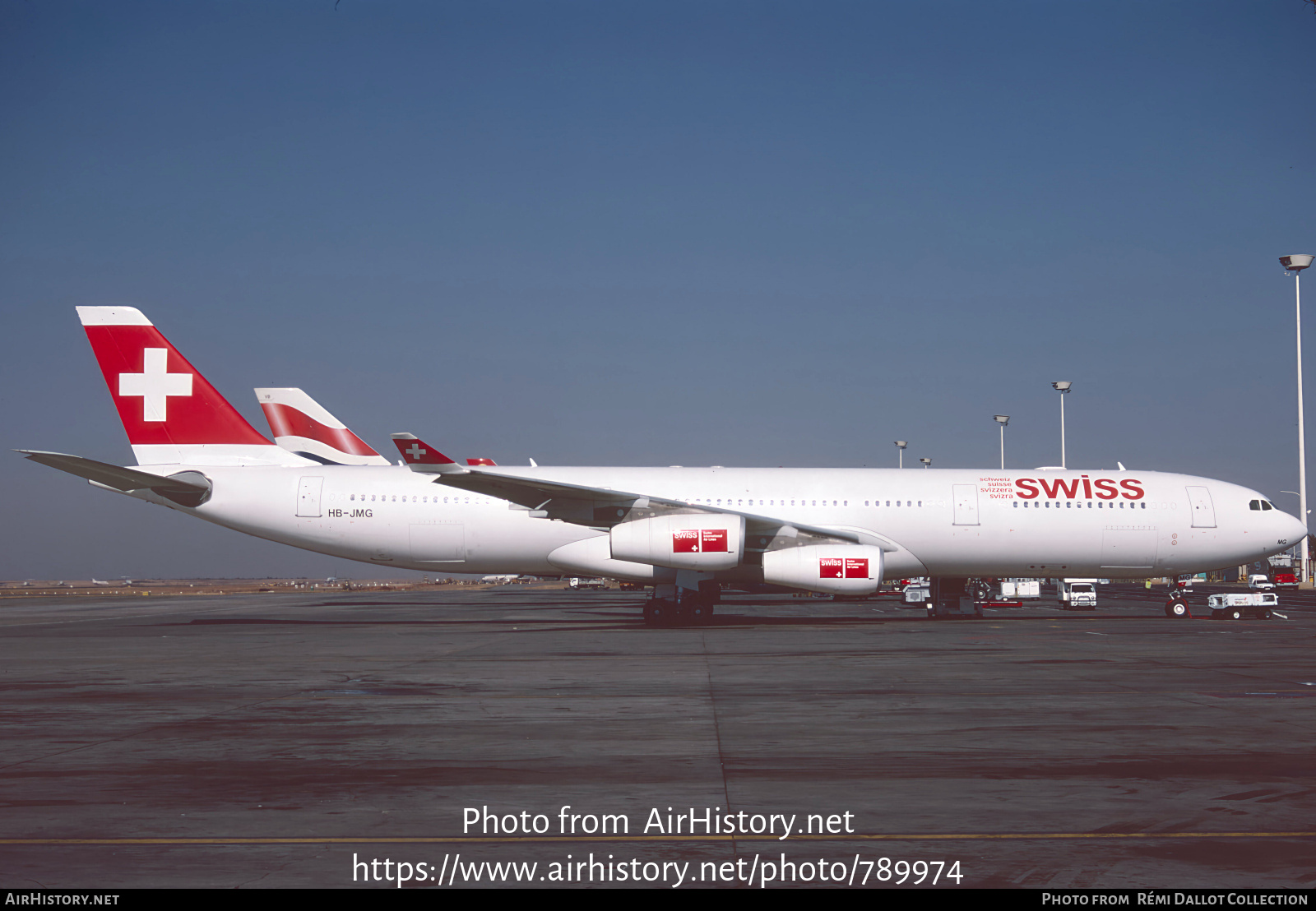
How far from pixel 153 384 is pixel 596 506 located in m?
12.6

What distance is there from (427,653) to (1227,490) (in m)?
22.4

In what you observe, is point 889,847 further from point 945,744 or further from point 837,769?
point 945,744

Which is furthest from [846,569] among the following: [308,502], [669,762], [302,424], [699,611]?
[302,424]

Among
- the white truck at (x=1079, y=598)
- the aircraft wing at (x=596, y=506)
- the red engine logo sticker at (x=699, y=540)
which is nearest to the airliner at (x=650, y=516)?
the aircraft wing at (x=596, y=506)

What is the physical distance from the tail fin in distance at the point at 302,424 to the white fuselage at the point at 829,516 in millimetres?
13863

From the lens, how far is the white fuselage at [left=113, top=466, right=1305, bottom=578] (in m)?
26.3

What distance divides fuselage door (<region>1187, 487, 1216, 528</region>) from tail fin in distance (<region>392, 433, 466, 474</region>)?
63.3 feet

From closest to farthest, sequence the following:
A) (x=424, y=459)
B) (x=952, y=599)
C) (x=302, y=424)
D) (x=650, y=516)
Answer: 1. (x=424, y=459)
2. (x=650, y=516)
3. (x=952, y=599)
4. (x=302, y=424)

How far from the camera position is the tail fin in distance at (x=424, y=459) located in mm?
21781

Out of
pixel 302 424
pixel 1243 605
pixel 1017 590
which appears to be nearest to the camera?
pixel 1243 605

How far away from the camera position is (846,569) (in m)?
24.0

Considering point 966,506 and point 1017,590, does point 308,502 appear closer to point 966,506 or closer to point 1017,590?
point 966,506

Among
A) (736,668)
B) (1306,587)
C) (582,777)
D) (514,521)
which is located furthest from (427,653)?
(1306,587)

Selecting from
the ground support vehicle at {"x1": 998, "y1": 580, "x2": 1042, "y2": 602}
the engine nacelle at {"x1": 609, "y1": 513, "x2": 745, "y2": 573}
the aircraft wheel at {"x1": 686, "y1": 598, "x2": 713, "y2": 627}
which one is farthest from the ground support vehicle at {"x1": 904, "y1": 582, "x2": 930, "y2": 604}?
the engine nacelle at {"x1": 609, "y1": 513, "x2": 745, "y2": 573}
